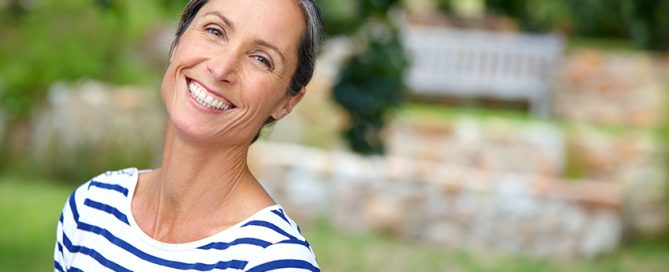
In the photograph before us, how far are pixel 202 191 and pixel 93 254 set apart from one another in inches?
7.3

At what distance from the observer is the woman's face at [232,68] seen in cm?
134

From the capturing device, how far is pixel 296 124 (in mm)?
10750

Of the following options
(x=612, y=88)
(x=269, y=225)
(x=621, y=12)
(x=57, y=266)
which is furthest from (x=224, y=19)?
(x=612, y=88)

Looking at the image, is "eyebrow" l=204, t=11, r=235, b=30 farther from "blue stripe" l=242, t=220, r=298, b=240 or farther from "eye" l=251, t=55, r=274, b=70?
"blue stripe" l=242, t=220, r=298, b=240

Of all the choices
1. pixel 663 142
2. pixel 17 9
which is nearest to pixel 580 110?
pixel 663 142

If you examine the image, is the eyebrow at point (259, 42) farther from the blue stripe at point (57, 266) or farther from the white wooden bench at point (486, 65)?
the white wooden bench at point (486, 65)

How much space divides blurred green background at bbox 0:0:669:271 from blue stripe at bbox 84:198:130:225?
4294 millimetres

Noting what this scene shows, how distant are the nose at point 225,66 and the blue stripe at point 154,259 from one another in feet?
0.77

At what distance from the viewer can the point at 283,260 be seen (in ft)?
4.18

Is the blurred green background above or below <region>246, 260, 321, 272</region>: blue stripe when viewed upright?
above

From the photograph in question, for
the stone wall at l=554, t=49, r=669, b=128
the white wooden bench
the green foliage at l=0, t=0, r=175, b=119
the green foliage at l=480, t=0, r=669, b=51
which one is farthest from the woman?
the white wooden bench

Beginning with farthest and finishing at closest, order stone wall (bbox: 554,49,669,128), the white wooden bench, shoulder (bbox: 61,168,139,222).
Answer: the white wooden bench
stone wall (bbox: 554,49,669,128)
shoulder (bbox: 61,168,139,222)

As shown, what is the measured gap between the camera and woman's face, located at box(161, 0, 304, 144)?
1.34 m

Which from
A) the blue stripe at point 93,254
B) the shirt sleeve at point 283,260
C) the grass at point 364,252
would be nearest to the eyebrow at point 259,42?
the shirt sleeve at point 283,260
